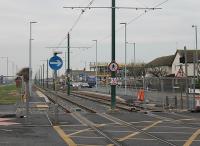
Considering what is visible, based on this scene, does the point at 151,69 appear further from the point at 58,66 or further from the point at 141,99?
the point at 58,66

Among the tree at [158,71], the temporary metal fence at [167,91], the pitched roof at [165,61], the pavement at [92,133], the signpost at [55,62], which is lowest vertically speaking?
the pavement at [92,133]

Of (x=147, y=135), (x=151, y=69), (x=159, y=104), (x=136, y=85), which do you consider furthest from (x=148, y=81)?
(x=151, y=69)

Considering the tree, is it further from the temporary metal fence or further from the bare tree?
the temporary metal fence

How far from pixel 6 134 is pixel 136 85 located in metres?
57.3

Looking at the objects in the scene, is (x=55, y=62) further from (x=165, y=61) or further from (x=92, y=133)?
(x=165, y=61)

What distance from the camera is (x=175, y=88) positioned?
136 feet

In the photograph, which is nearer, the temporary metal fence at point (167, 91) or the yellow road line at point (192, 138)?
the yellow road line at point (192, 138)

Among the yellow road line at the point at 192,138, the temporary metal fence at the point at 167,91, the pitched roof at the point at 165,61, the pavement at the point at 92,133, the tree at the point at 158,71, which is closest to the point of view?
the yellow road line at the point at 192,138

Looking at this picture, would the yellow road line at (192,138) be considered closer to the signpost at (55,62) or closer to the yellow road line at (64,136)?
the yellow road line at (64,136)

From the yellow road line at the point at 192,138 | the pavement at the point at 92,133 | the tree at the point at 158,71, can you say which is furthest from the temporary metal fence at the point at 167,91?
the tree at the point at 158,71

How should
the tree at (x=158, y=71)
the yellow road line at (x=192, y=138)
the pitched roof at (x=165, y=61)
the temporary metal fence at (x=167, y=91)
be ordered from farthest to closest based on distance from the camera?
the pitched roof at (x=165, y=61), the tree at (x=158, y=71), the temporary metal fence at (x=167, y=91), the yellow road line at (x=192, y=138)

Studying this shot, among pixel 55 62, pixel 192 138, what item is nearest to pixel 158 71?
pixel 55 62

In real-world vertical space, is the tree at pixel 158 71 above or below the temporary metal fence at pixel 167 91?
above

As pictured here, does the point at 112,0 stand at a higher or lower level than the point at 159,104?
higher
